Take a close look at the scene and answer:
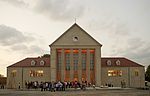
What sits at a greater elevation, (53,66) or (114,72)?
(53,66)

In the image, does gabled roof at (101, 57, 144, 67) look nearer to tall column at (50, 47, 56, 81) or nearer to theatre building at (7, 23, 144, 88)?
theatre building at (7, 23, 144, 88)

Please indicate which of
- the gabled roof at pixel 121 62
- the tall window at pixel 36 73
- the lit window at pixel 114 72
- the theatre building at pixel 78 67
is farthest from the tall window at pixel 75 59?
the tall window at pixel 36 73

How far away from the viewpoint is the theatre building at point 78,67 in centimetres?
8312

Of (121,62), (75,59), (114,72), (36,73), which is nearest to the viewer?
(75,59)

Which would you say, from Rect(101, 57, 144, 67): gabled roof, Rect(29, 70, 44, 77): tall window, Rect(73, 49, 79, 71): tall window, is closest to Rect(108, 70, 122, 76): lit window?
Rect(101, 57, 144, 67): gabled roof

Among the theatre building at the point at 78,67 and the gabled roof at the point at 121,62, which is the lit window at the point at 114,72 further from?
the gabled roof at the point at 121,62

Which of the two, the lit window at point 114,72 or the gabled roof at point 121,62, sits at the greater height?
the gabled roof at point 121,62

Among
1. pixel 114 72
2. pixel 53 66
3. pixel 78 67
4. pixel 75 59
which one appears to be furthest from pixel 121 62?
pixel 53 66

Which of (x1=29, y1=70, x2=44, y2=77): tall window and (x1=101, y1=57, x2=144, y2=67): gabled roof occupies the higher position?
(x1=101, y1=57, x2=144, y2=67): gabled roof

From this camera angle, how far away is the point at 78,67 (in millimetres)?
83125

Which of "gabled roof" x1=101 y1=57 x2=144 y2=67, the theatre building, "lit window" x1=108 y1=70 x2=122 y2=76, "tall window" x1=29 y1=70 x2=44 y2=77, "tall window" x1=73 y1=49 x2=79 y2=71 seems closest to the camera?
the theatre building

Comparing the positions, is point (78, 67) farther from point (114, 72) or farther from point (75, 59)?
point (114, 72)

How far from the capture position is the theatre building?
83.1 meters

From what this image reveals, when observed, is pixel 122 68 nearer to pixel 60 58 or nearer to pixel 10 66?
pixel 60 58
